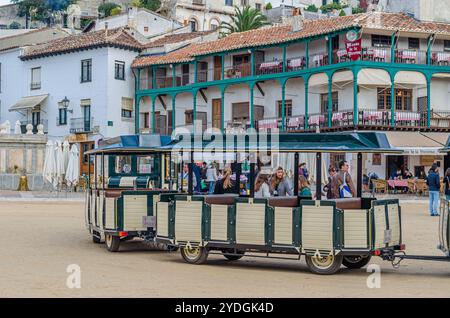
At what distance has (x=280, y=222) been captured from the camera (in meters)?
13.7

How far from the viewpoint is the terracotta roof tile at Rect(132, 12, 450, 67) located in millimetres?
44500

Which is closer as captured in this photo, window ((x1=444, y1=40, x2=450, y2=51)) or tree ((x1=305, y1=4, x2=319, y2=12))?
window ((x1=444, y1=40, x2=450, y2=51))

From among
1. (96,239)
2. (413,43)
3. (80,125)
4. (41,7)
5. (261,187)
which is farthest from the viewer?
(41,7)

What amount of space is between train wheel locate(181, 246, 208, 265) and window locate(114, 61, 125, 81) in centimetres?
4216

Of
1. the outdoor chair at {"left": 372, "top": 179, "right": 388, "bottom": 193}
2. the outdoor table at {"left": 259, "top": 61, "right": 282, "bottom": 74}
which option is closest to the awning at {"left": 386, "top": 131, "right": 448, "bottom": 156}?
the outdoor chair at {"left": 372, "top": 179, "right": 388, "bottom": 193}

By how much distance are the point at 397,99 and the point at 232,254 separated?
108ft

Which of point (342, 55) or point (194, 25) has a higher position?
point (194, 25)

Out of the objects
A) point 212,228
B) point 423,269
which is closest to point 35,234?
point 212,228

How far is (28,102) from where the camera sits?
195 ft

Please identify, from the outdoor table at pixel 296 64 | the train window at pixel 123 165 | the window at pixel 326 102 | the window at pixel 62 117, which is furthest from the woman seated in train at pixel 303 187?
the window at pixel 62 117

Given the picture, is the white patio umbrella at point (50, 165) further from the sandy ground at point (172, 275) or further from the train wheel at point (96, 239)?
the train wheel at point (96, 239)

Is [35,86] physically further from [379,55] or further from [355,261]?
[355,261]

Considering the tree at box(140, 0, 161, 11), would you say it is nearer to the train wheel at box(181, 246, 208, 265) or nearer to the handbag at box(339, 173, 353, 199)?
the handbag at box(339, 173, 353, 199)

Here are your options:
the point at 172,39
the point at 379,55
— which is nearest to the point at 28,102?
the point at 172,39
